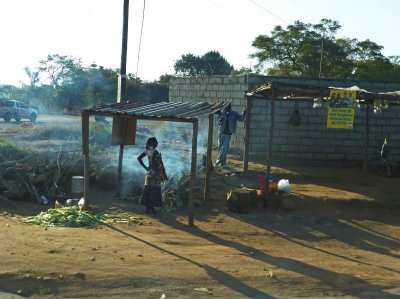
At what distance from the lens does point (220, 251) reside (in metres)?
8.15

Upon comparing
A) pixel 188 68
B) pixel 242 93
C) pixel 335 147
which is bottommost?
pixel 335 147

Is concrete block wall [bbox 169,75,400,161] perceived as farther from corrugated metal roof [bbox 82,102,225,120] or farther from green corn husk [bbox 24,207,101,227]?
green corn husk [bbox 24,207,101,227]

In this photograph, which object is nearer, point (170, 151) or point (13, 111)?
point (170, 151)

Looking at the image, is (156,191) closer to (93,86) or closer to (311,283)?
(311,283)

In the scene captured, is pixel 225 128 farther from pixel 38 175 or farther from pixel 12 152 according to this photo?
pixel 12 152

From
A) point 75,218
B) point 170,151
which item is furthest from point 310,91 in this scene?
point 75,218

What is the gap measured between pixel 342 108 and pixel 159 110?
13.4ft

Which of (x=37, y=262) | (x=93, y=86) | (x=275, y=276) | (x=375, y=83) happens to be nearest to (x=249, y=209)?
(x=275, y=276)

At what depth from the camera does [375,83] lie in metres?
16.5

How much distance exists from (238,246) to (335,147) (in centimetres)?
839

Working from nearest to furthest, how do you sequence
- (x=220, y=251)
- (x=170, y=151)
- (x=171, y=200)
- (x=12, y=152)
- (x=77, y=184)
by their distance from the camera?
(x=220, y=251), (x=171, y=200), (x=77, y=184), (x=12, y=152), (x=170, y=151)

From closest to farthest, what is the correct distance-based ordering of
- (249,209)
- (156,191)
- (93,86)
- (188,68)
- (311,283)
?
(311,283)
(156,191)
(249,209)
(93,86)
(188,68)

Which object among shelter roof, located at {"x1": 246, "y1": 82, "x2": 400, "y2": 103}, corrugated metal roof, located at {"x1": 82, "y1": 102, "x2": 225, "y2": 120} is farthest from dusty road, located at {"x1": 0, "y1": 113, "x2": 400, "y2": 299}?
shelter roof, located at {"x1": 246, "y1": 82, "x2": 400, "y2": 103}

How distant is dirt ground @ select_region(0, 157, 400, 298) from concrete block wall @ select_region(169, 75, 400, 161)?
2.99 metres
